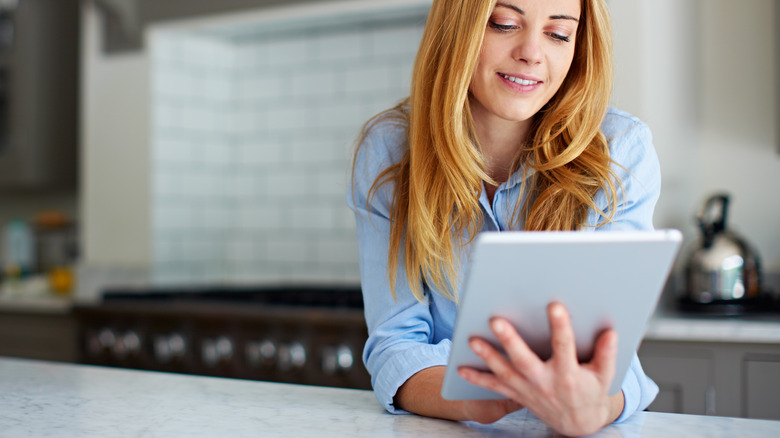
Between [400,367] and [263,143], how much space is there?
2.39m

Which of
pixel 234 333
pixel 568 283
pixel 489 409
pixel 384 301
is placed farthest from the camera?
pixel 234 333

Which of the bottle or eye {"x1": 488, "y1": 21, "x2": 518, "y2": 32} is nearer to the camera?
eye {"x1": 488, "y1": 21, "x2": 518, "y2": 32}

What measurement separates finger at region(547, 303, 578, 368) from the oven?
5.44ft

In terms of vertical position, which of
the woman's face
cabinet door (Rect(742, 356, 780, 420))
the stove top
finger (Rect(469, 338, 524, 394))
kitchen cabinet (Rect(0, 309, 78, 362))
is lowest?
kitchen cabinet (Rect(0, 309, 78, 362))

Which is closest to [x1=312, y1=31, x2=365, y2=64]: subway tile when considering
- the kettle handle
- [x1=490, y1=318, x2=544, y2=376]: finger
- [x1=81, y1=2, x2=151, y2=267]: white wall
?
[x1=81, y1=2, x2=151, y2=267]: white wall

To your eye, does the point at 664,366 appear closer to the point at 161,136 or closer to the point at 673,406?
the point at 673,406

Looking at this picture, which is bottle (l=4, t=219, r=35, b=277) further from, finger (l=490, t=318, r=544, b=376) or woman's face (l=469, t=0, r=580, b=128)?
finger (l=490, t=318, r=544, b=376)

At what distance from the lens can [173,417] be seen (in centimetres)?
93

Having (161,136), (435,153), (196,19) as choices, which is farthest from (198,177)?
(435,153)

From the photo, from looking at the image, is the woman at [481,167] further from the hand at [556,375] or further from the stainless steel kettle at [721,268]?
the stainless steel kettle at [721,268]

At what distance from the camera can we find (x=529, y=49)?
1.03 meters

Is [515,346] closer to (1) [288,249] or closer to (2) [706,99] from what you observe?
(2) [706,99]

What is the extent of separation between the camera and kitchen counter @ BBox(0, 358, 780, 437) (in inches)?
33.8

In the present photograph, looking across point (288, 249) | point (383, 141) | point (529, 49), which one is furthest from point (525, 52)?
point (288, 249)
